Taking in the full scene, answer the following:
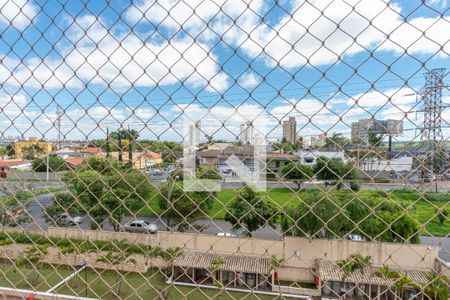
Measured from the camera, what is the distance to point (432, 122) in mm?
570

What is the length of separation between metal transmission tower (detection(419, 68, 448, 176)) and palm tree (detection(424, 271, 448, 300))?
334 millimetres

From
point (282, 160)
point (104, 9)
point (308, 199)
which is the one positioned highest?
point (104, 9)

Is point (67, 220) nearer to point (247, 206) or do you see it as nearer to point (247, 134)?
Answer: point (247, 206)

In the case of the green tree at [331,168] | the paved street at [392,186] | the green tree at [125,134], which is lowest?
the paved street at [392,186]

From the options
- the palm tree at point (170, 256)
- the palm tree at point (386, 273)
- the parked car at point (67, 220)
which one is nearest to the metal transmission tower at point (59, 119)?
the parked car at point (67, 220)

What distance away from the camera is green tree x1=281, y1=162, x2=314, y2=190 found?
65cm

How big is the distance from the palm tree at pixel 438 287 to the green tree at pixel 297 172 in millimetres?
402

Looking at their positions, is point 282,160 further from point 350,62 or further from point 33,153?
point 33,153

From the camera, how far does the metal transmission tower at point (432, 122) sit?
552 mm

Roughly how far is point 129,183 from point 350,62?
665 millimetres

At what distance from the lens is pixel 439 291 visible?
0.73 m

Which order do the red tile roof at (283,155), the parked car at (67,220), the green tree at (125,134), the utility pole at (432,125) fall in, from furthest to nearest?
1. the parked car at (67,220)
2. the green tree at (125,134)
3. the red tile roof at (283,155)
4. the utility pole at (432,125)

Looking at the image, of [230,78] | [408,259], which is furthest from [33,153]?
[408,259]

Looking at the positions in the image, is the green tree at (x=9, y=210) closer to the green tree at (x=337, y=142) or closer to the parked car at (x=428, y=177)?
the green tree at (x=337, y=142)
